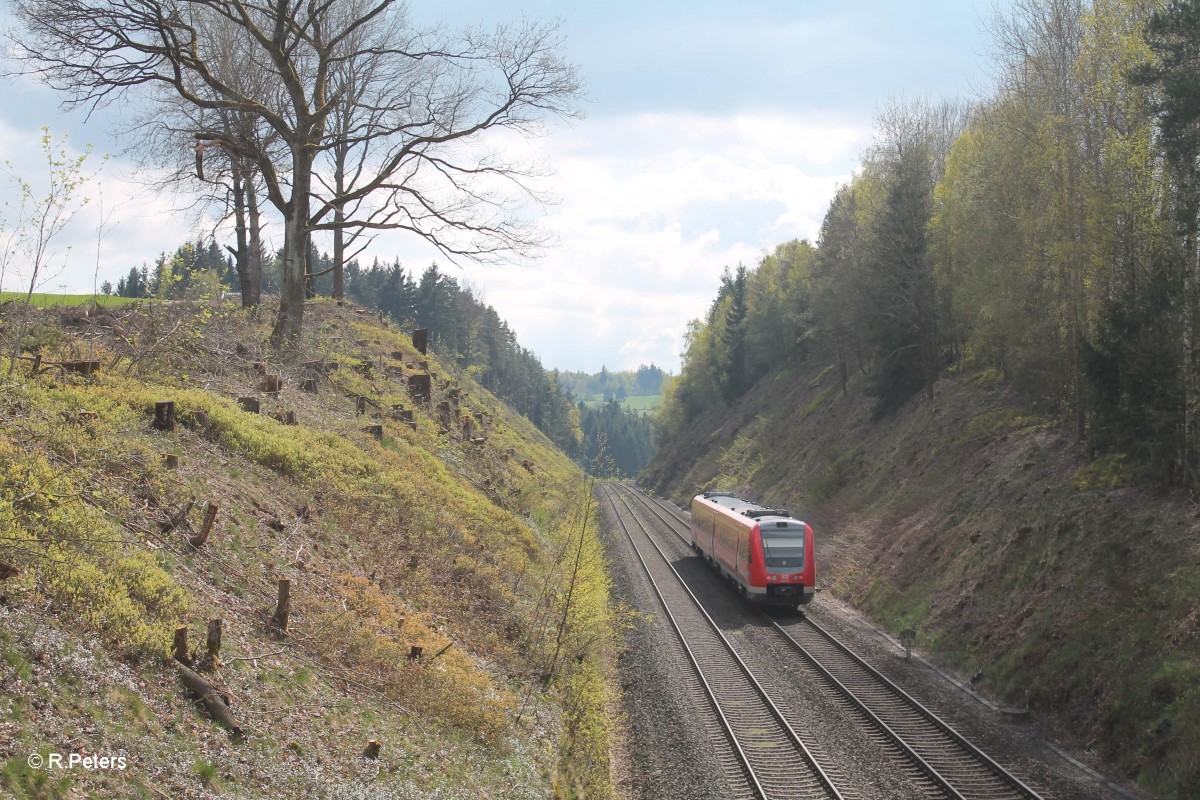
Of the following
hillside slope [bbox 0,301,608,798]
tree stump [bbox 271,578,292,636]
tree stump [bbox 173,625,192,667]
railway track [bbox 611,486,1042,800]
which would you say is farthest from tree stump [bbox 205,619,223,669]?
railway track [bbox 611,486,1042,800]

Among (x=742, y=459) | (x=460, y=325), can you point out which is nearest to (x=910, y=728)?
(x=742, y=459)

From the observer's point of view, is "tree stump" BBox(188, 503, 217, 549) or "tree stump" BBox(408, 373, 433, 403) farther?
"tree stump" BBox(408, 373, 433, 403)

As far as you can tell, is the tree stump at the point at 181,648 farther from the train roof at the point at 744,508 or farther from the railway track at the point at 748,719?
the train roof at the point at 744,508

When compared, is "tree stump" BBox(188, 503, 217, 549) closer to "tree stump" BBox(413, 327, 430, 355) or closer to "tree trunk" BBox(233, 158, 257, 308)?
"tree trunk" BBox(233, 158, 257, 308)

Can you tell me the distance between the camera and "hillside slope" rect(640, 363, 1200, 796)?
1166 centimetres

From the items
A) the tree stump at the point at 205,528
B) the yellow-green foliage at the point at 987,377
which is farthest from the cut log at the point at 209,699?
the yellow-green foliage at the point at 987,377

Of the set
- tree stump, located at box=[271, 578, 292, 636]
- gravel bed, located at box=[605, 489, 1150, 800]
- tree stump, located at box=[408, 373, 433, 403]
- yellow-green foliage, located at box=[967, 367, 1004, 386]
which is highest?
yellow-green foliage, located at box=[967, 367, 1004, 386]

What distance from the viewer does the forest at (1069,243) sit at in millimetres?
14891

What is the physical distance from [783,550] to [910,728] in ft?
26.8

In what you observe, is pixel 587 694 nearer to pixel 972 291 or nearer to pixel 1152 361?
pixel 1152 361

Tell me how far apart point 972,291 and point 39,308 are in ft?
85.9

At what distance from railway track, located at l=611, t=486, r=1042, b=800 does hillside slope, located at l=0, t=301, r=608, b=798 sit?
4667mm

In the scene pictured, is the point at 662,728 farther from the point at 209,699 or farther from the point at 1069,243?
the point at 1069,243

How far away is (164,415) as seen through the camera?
11.2 metres
